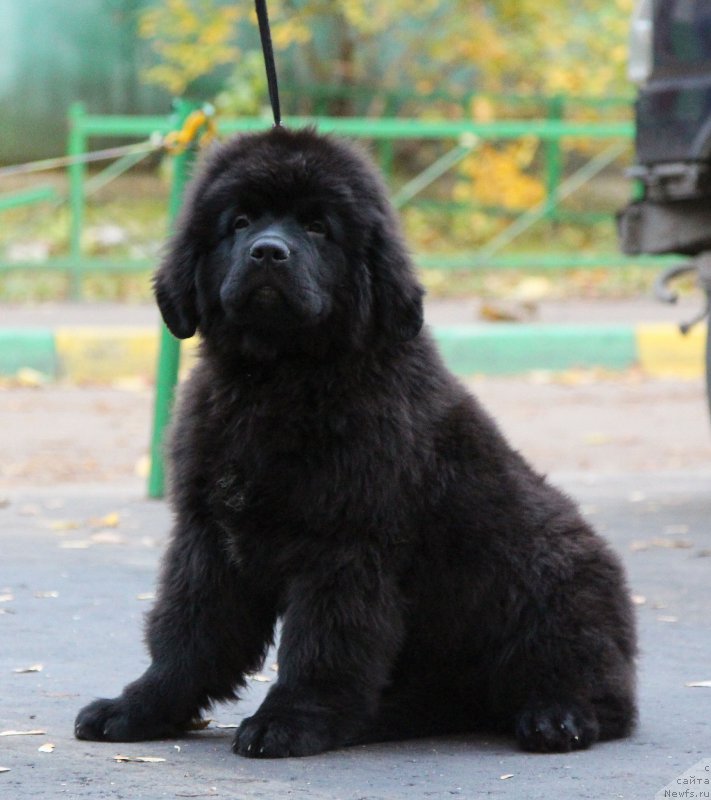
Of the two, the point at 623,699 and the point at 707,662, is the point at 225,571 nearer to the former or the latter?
the point at 623,699

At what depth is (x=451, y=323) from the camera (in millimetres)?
11969

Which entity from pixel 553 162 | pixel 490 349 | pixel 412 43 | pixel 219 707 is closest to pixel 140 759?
pixel 219 707

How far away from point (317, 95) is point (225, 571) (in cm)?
1270

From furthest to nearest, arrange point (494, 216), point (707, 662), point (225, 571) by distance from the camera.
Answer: point (494, 216) < point (707, 662) < point (225, 571)

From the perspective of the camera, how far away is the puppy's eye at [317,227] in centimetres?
351

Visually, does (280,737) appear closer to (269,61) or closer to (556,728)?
(556,728)

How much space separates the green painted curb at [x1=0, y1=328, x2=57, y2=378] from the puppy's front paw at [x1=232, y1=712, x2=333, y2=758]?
765 cm

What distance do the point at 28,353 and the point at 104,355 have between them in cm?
53

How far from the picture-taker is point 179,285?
11.8ft

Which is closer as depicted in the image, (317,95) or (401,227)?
(401,227)

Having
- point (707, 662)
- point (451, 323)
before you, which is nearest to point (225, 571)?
point (707, 662)


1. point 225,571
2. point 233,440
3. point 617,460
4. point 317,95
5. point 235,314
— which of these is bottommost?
point 617,460

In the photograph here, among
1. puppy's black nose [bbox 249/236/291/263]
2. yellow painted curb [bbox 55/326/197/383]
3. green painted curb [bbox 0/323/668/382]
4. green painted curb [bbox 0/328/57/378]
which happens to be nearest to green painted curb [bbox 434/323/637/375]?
green painted curb [bbox 0/323/668/382]

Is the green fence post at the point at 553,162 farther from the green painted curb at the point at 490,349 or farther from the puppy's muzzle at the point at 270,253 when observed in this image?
the puppy's muzzle at the point at 270,253
